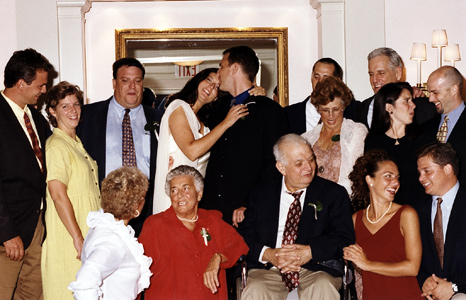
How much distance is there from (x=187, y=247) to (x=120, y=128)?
1.35 meters

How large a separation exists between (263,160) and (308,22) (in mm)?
2382

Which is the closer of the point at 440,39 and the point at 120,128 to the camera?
the point at 120,128

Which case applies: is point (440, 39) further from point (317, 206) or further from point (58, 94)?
point (58, 94)

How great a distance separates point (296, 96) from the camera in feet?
22.2

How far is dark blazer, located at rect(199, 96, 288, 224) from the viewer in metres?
4.88

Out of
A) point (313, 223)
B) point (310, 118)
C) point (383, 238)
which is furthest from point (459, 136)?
point (313, 223)

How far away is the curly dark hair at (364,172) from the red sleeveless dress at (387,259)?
282 millimetres

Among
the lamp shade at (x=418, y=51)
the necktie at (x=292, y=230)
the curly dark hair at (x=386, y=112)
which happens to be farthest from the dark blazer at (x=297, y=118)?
the lamp shade at (x=418, y=51)

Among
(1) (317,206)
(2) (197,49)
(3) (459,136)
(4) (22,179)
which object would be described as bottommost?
(1) (317,206)

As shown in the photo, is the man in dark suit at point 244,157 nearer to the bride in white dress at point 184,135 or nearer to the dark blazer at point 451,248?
the bride in white dress at point 184,135

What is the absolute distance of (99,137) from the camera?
5.13 metres

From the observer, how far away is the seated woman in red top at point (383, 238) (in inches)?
167

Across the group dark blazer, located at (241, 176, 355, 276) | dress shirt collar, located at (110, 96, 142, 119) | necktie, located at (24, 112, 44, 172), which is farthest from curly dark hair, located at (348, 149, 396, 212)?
necktie, located at (24, 112, 44, 172)

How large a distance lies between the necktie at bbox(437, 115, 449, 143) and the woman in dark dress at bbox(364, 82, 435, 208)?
0.75ft
